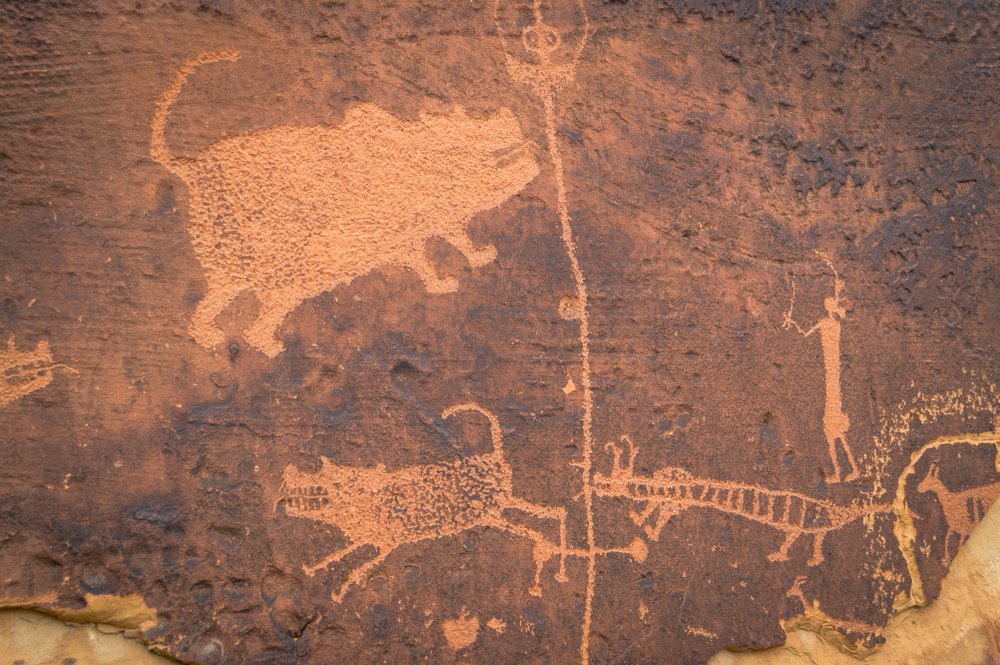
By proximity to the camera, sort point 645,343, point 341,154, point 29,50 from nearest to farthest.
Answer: point 29,50 → point 341,154 → point 645,343

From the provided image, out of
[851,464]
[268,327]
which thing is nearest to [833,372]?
[851,464]

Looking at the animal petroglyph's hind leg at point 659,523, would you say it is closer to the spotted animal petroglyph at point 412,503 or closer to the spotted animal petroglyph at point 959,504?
the spotted animal petroglyph at point 412,503

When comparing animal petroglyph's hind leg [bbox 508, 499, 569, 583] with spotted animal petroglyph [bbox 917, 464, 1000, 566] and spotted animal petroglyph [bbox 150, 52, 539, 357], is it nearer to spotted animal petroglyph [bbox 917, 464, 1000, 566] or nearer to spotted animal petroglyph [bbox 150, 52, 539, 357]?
spotted animal petroglyph [bbox 150, 52, 539, 357]

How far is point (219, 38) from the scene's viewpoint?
157cm

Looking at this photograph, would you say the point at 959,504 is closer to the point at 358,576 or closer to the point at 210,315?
the point at 358,576

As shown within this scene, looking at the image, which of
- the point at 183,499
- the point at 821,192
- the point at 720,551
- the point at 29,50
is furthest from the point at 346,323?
the point at 821,192

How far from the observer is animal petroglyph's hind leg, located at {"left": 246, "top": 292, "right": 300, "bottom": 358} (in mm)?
1608

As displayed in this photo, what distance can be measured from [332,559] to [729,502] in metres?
1.17

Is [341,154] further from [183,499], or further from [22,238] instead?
[183,499]

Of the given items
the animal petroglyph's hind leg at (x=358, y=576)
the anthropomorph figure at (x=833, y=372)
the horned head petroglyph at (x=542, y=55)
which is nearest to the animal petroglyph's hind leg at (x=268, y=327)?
the animal petroglyph's hind leg at (x=358, y=576)

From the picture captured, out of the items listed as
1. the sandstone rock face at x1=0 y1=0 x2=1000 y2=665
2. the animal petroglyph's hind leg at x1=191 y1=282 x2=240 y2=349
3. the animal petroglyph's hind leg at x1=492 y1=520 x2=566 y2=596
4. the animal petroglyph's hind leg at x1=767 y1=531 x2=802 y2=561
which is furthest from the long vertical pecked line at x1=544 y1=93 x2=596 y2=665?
the animal petroglyph's hind leg at x1=191 y1=282 x2=240 y2=349

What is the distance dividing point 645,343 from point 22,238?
1712mm

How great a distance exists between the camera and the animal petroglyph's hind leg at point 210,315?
159 cm

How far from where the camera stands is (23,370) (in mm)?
1531
